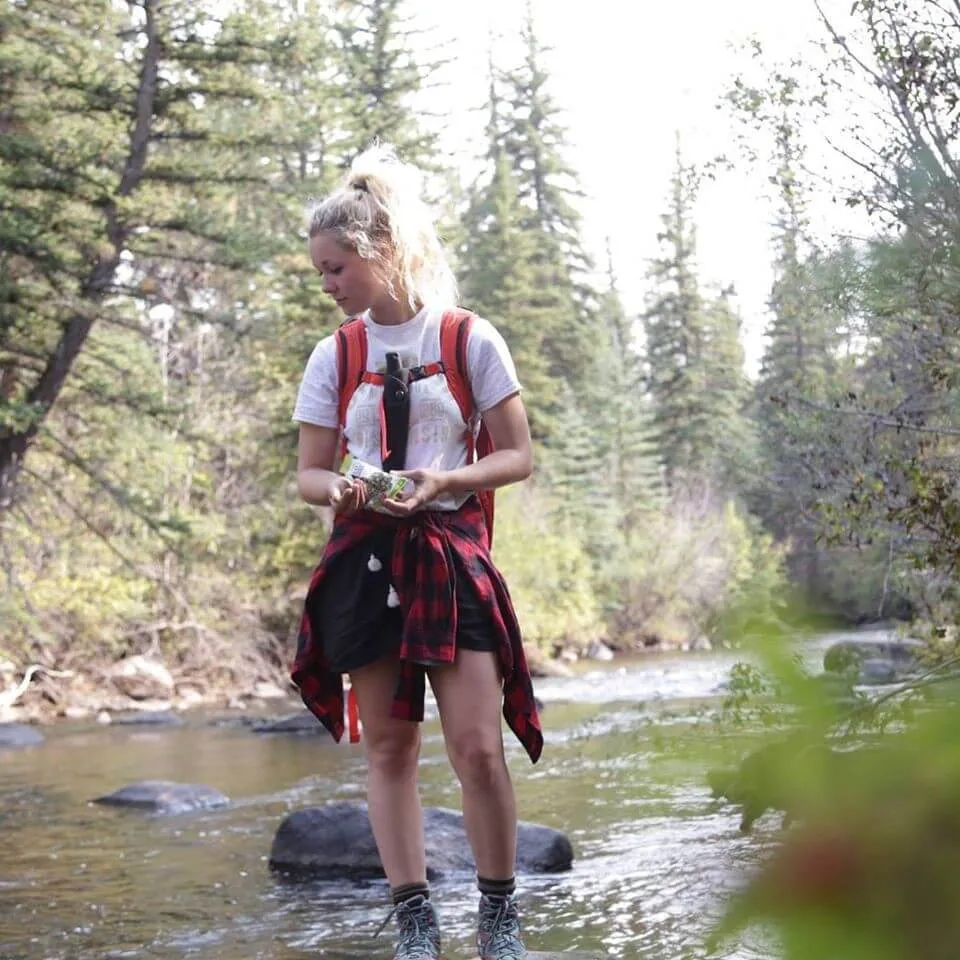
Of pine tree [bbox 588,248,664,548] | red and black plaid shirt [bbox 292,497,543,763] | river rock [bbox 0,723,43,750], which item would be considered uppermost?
pine tree [bbox 588,248,664,548]

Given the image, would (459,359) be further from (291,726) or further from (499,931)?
(291,726)

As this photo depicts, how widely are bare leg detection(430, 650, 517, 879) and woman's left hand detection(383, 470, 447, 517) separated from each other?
398mm

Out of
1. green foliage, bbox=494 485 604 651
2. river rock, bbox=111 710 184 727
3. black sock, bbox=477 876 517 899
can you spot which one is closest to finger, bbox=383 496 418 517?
black sock, bbox=477 876 517 899

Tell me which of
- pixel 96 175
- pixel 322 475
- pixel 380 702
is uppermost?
pixel 96 175

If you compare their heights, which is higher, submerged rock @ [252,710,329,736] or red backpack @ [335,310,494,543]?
red backpack @ [335,310,494,543]

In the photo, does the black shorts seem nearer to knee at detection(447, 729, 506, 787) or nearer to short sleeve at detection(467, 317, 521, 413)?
knee at detection(447, 729, 506, 787)

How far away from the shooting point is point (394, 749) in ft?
12.1

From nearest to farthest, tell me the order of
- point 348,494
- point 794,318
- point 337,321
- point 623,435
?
point 348,494 < point 794,318 < point 337,321 < point 623,435

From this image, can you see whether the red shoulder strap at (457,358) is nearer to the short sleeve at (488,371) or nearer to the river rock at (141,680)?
the short sleeve at (488,371)

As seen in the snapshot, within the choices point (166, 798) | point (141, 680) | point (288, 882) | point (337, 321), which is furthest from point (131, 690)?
point (288, 882)

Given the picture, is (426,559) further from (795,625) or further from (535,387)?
(535,387)

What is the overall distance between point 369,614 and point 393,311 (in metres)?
0.79

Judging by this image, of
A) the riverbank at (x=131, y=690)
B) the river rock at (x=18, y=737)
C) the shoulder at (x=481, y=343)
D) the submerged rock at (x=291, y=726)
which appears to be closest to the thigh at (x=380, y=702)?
the shoulder at (x=481, y=343)

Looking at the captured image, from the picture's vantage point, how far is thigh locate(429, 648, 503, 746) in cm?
358
